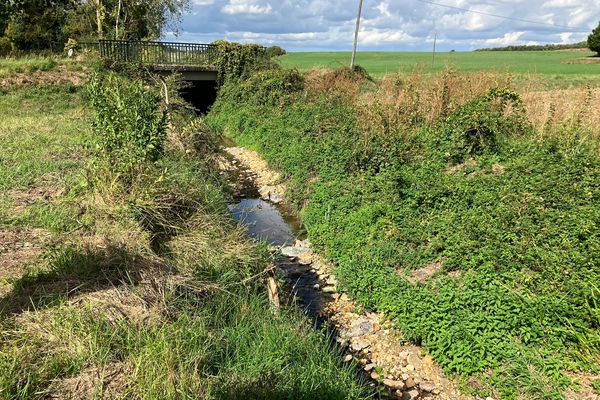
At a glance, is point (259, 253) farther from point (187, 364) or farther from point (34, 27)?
point (34, 27)

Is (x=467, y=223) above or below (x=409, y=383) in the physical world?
above

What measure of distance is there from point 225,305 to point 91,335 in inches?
70.3

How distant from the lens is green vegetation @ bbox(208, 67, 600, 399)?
499 centimetres

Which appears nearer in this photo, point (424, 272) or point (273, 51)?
point (424, 272)

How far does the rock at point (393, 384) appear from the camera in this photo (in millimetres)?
5223

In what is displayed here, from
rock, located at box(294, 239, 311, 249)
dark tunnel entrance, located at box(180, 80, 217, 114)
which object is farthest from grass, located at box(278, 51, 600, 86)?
rock, located at box(294, 239, 311, 249)

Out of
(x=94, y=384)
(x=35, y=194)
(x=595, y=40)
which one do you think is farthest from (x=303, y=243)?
(x=595, y=40)

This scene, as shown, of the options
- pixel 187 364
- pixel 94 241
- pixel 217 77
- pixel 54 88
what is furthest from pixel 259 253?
pixel 217 77

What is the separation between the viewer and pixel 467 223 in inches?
265

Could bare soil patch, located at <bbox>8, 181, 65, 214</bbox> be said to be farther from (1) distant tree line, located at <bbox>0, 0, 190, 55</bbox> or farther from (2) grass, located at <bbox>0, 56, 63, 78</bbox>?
(1) distant tree line, located at <bbox>0, 0, 190, 55</bbox>

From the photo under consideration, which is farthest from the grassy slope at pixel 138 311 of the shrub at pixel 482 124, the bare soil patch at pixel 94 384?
the shrub at pixel 482 124

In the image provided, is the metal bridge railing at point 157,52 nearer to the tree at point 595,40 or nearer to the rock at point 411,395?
the rock at point 411,395

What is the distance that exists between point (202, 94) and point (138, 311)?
2405cm

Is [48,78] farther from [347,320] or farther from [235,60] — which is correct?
[347,320]
